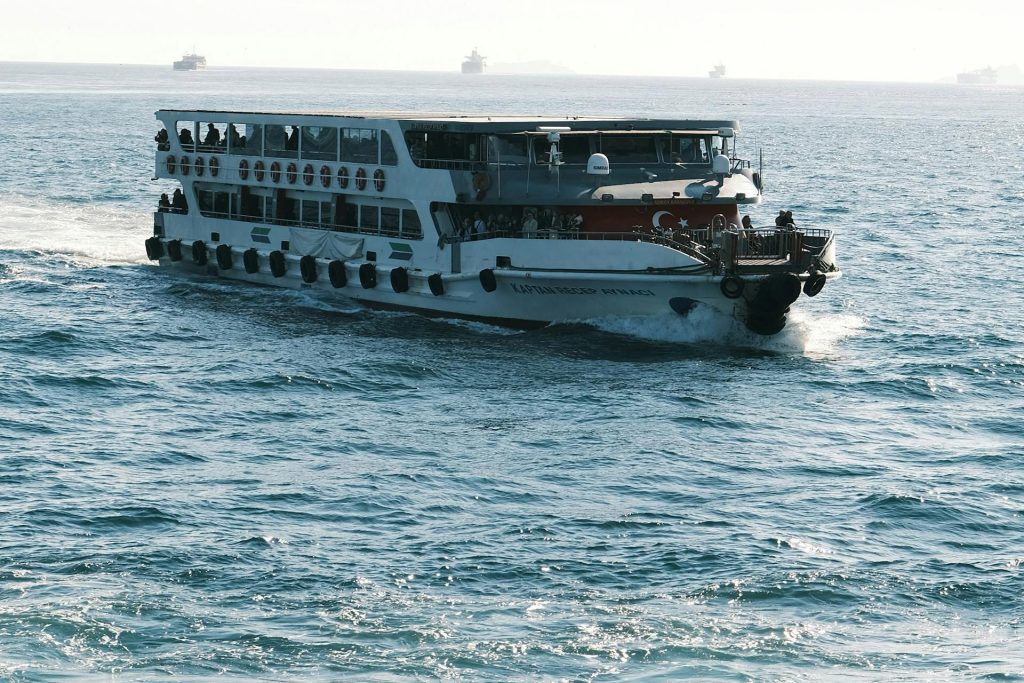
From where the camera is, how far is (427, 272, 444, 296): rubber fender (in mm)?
41812

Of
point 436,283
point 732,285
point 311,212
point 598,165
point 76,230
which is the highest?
point 598,165

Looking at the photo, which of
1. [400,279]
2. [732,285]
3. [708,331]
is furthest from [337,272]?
[732,285]

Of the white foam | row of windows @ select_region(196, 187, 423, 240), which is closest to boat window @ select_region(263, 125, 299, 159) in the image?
row of windows @ select_region(196, 187, 423, 240)

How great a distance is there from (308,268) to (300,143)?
14.1 ft

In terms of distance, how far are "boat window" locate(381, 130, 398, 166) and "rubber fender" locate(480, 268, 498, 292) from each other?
555cm

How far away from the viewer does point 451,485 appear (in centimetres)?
2733

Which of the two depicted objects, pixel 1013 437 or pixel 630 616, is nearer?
pixel 630 616

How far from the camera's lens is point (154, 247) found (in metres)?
52.3

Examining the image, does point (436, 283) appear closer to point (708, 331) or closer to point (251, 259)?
point (708, 331)

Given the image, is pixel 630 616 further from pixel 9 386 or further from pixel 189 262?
pixel 189 262

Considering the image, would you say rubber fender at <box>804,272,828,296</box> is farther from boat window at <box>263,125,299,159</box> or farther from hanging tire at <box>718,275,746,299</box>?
boat window at <box>263,125,299,159</box>

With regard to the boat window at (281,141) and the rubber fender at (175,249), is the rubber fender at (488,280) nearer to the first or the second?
the boat window at (281,141)

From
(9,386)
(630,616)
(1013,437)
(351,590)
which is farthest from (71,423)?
(1013,437)

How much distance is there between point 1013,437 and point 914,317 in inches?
561
